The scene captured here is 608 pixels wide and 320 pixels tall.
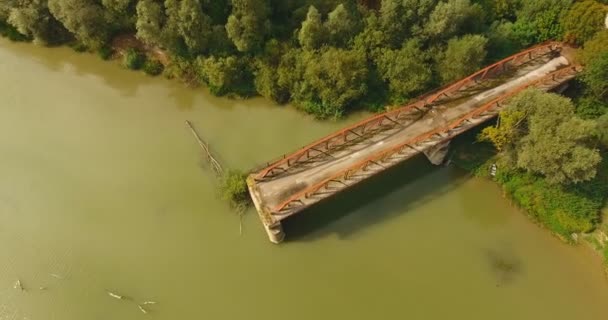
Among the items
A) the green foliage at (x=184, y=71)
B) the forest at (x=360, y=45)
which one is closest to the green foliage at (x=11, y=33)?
the forest at (x=360, y=45)

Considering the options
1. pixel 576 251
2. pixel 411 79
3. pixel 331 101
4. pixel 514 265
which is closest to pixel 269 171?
pixel 331 101

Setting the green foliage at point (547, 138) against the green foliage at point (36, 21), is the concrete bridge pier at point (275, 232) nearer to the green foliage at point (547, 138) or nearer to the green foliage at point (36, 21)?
the green foliage at point (547, 138)

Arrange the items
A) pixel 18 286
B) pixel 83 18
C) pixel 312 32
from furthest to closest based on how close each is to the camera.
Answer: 1. pixel 83 18
2. pixel 312 32
3. pixel 18 286

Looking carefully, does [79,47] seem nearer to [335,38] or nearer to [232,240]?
[335,38]

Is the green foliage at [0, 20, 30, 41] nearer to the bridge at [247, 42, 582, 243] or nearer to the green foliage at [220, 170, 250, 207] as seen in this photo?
the green foliage at [220, 170, 250, 207]

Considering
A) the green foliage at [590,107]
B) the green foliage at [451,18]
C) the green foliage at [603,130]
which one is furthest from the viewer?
the green foliage at [451,18]

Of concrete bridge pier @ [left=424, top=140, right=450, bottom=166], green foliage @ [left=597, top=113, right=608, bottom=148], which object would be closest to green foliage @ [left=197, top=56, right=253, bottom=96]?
concrete bridge pier @ [left=424, top=140, right=450, bottom=166]

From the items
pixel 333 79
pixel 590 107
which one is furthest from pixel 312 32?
pixel 590 107

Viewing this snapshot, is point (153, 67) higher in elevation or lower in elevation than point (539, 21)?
lower
